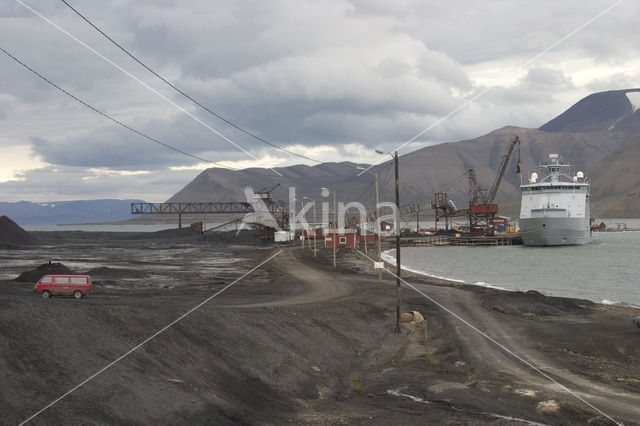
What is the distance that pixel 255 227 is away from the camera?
6437 inches

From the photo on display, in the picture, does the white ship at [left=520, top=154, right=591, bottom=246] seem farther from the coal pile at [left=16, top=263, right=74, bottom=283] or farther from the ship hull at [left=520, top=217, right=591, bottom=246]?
the coal pile at [left=16, top=263, right=74, bottom=283]

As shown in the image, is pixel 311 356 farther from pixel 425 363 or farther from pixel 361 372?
pixel 425 363

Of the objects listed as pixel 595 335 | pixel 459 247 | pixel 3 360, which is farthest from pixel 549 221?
pixel 3 360

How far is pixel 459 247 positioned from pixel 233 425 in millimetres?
150874

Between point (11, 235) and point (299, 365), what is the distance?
115 metres

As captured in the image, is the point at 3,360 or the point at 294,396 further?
the point at 294,396

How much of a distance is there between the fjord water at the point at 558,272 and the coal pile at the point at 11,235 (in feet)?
257

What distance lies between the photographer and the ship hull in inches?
5089

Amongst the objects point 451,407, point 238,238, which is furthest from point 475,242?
point 451,407

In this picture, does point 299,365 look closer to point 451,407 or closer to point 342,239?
point 451,407

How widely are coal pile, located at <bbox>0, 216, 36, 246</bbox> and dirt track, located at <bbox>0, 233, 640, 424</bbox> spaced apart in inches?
3601

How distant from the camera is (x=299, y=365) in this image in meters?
25.9

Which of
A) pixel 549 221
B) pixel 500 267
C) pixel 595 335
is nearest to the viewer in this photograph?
pixel 595 335

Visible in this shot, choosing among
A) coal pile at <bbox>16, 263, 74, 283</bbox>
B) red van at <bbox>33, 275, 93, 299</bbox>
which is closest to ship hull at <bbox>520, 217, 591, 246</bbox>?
coal pile at <bbox>16, 263, 74, 283</bbox>
